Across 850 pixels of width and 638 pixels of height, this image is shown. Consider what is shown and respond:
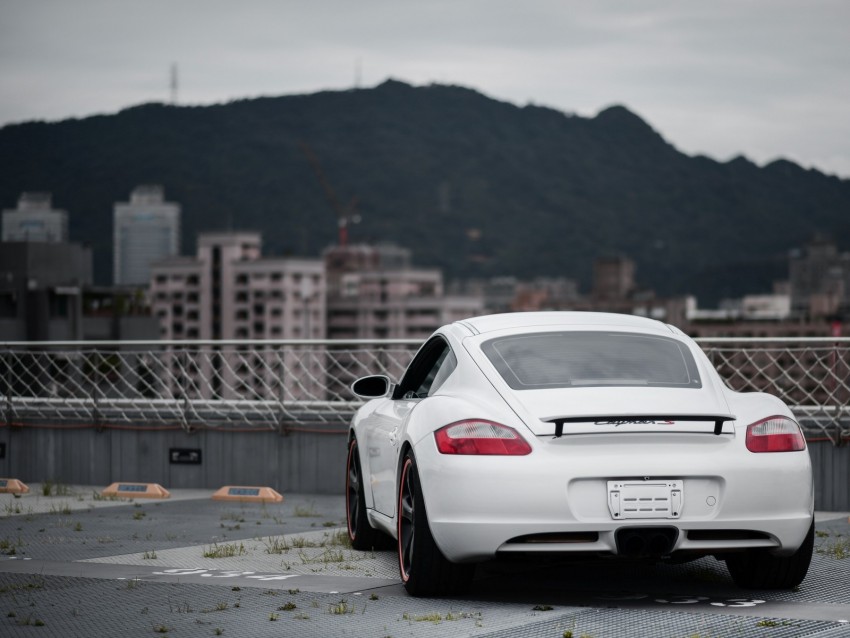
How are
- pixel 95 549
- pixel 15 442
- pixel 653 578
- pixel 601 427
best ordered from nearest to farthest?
pixel 601 427, pixel 653 578, pixel 95 549, pixel 15 442

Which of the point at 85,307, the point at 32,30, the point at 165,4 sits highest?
the point at 165,4

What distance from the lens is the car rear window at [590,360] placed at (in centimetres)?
651

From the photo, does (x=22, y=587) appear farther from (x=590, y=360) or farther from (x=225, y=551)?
(x=590, y=360)

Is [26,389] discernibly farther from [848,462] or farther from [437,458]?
[437,458]

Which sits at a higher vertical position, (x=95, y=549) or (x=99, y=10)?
(x=99, y=10)

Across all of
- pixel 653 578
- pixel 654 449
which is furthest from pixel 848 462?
pixel 654 449

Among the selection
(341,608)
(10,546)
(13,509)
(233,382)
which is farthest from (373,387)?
(233,382)

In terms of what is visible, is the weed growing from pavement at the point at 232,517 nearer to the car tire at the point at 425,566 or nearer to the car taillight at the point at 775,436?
the car tire at the point at 425,566

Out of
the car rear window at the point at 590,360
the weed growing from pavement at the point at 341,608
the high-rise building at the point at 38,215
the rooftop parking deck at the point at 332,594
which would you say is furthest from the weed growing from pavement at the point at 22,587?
the high-rise building at the point at 38,215

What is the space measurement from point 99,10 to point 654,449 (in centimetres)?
4869

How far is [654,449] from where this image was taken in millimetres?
6000

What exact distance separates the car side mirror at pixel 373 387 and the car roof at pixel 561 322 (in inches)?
34.8

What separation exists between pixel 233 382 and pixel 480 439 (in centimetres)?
1124

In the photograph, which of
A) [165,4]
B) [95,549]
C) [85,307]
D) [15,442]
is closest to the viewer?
[95,549]
